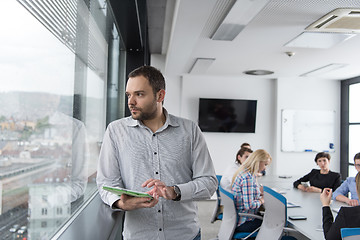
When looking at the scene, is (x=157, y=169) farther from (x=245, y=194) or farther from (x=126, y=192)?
(x=245, y=194)

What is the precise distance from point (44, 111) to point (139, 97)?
1.59 feet

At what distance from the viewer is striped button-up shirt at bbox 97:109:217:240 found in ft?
5.30

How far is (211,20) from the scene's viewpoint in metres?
3.71

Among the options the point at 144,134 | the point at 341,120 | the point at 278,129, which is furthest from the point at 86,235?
the point at 341,120

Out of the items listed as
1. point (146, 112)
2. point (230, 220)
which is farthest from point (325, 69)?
point (146, 112)

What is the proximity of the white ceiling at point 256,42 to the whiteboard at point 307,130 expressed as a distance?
39.2 inches

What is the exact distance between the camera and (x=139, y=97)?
1600 millimetres

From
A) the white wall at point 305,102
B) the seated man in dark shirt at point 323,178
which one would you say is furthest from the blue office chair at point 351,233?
the white wall at point 305,102

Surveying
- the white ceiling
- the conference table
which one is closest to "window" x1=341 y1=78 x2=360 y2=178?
the white ceiling

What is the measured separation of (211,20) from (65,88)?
2547mm

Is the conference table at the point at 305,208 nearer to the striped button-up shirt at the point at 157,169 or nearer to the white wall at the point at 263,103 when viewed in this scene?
the striped button-up shirt at the point at 157,169

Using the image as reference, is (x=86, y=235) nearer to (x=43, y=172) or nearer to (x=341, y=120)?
(x=43, y=172)

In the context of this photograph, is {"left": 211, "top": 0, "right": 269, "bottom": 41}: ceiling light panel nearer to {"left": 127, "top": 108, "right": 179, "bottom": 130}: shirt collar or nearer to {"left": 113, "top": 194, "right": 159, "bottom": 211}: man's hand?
{"left": 127, "top": 108, "right": 179, "bottom": 130}: shirt collar

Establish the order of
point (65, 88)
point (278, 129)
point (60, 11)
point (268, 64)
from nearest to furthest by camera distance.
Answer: point (60, 11) < point (65, 88) < point (268, 64) < point (278, 129)
